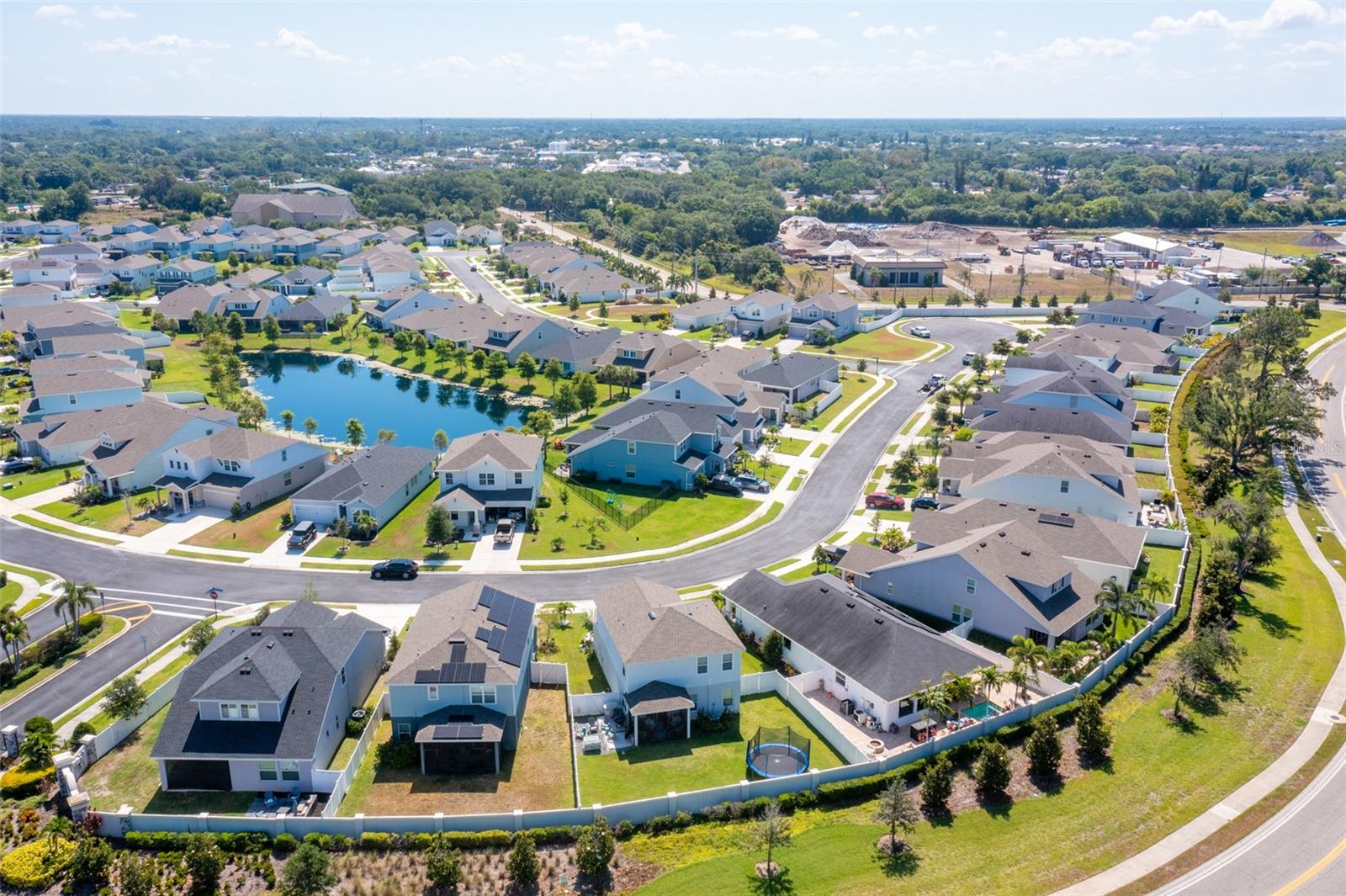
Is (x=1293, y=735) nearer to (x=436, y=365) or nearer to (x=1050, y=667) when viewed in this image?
(x=1050, y=667)

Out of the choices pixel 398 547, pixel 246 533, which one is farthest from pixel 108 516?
pixel 398 547

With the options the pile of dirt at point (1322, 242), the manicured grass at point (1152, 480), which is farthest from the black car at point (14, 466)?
the pile of dirt at point (1322, 242)

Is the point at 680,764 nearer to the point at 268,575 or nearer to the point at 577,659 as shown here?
the point at 577,659

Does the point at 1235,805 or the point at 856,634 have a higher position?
the point at 856,634

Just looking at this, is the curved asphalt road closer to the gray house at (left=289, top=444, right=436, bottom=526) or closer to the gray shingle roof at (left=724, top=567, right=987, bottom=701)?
the gray shingle roof at (left=724, top=567, right=987, bottom=701)

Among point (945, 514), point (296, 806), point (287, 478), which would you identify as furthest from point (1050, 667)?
point (287, 478)

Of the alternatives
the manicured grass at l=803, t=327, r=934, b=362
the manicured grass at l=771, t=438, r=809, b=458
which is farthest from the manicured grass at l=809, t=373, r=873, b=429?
the manicured grass at l=803, t=327, r=934, b=362
